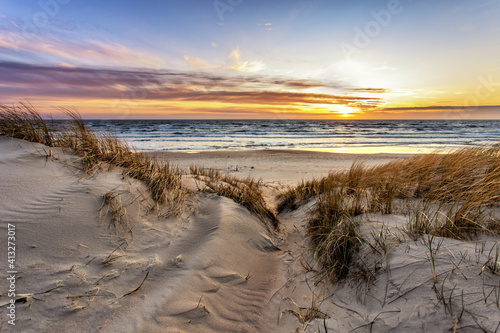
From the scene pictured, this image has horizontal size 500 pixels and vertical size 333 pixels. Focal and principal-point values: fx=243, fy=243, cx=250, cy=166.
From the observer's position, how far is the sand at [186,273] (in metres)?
1.89

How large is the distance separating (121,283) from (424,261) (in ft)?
9.39

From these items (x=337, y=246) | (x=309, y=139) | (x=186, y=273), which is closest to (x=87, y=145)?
(x=186, y=273)

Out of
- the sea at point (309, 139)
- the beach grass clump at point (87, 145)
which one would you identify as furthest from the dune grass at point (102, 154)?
the sea at point (309, 139)

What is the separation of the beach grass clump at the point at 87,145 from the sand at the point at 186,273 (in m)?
0.26

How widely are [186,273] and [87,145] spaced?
3280 mm

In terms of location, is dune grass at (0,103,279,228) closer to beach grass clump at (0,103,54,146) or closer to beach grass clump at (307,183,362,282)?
beach grass clump at (0,103,54,146)

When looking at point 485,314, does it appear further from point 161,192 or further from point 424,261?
point 161,192

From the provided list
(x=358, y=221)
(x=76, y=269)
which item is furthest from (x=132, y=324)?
(x=358, y=221)

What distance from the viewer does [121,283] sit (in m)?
2.40

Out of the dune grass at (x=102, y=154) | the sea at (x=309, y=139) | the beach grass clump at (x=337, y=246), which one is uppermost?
the dune grass at (x=102, y=154)

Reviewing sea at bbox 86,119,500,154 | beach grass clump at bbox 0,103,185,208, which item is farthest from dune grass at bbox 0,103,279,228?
sea at bbox 86,119,500,154

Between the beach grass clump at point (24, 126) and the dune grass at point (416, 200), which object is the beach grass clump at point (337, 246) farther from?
the beach grass clump at point (24, 126)

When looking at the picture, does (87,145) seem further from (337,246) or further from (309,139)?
(309,139)

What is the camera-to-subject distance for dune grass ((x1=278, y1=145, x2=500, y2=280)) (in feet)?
8.89
